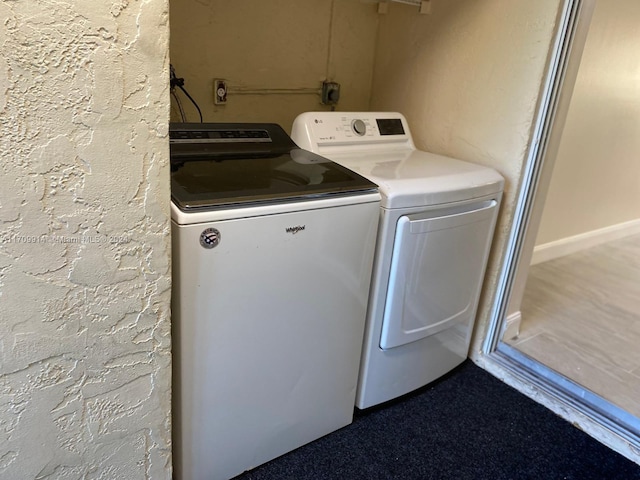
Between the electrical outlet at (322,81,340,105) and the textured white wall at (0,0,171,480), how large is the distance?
4.63ft

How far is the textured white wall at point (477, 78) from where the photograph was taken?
1.77 meters

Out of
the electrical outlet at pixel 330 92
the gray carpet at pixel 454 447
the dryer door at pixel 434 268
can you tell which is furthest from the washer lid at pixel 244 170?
the gray carpet at pixel 454 447

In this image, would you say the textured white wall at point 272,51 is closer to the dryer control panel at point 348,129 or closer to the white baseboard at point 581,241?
the dryer control panel at point 348,129

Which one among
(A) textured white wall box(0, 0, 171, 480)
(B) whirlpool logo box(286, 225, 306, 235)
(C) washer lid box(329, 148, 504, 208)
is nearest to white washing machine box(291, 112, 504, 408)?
(C) washer lid box(329, 148, 504, 208)

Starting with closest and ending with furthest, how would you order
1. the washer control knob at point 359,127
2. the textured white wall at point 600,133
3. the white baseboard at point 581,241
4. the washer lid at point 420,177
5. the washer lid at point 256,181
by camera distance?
1. the washer lid at point 256,181
2. the washer lid at point 420,177
3. the washer control knob at point 359,127
4. the textured white wall at point 600,133
5. the white baseboard at point 581,241

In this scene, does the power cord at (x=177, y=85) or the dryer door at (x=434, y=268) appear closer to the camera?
the dryer door at (x=434, y=268)

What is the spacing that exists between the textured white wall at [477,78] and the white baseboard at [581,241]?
52.2 inches

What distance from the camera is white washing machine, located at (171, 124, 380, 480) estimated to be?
4.04 feet

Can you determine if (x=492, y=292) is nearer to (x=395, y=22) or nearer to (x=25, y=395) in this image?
(x=395, y=22)

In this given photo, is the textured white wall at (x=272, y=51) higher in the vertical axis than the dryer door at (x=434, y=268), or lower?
higher

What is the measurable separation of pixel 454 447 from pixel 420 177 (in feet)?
3.02

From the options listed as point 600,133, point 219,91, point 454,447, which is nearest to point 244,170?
point 219,91

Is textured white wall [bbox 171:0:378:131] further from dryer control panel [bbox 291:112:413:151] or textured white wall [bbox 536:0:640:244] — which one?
textured white wall [bbox 536:0:640:244]

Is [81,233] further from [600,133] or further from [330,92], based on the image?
[600,133]
